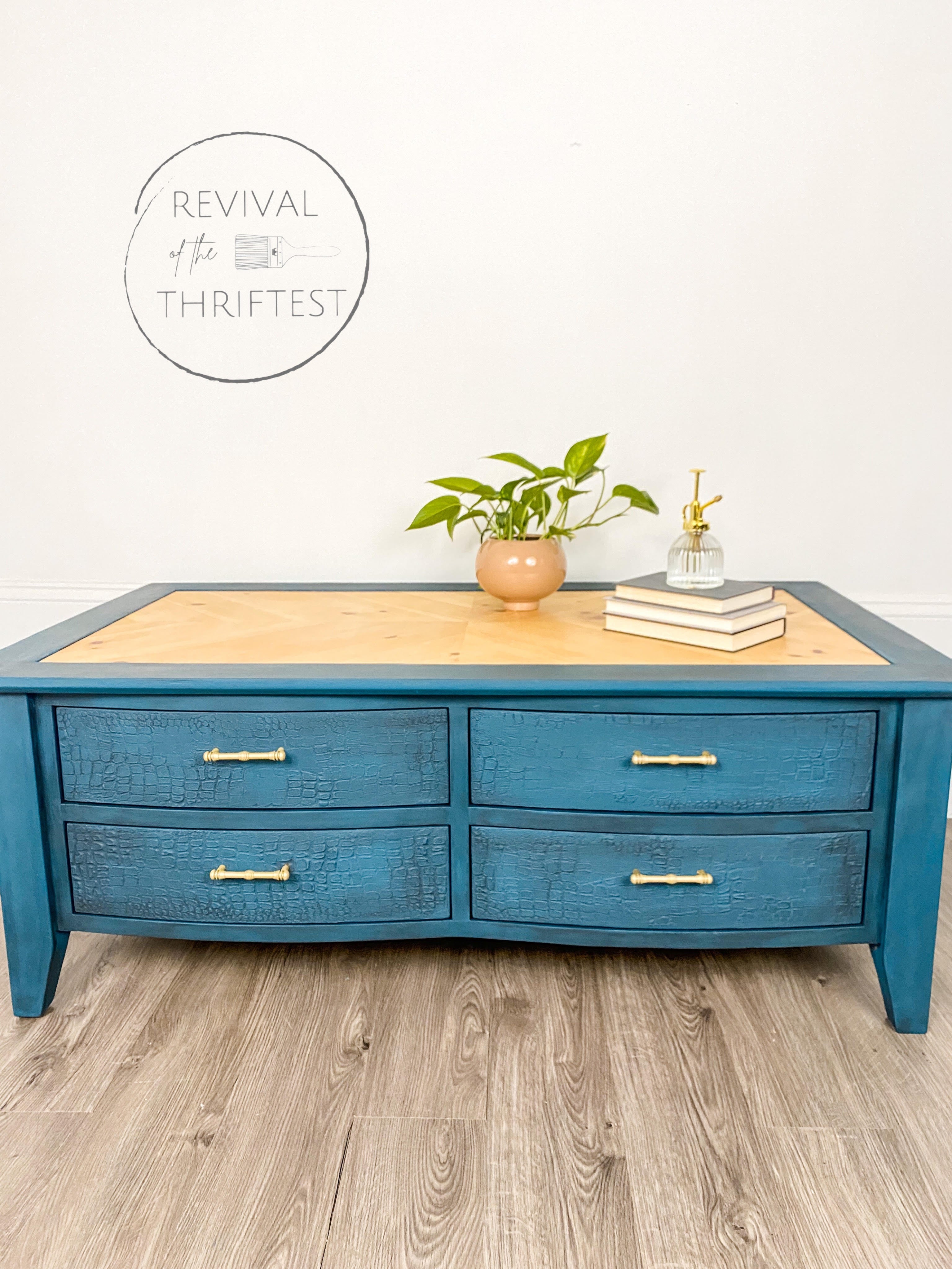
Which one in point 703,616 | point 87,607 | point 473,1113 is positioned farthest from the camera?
point 87,607

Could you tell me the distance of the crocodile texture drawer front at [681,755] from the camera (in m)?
1.54

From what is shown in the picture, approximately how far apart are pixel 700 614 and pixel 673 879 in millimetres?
433

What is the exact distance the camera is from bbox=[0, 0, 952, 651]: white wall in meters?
2.04

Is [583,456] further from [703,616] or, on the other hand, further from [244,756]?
[244,756]

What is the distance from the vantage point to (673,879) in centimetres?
159

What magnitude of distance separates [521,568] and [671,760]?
0.48 meters

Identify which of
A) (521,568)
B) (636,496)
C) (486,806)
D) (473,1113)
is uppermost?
(636,496)

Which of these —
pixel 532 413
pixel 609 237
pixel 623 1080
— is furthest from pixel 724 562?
pixel 623 1080

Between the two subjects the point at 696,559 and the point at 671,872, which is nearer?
the point at 671,872

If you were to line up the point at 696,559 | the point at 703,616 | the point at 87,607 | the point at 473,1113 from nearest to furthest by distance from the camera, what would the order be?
the point at 473,1113 → the point at 703,616 → the point at 696,559 → the point at 87,607

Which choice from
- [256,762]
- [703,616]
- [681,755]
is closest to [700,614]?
[703,616]

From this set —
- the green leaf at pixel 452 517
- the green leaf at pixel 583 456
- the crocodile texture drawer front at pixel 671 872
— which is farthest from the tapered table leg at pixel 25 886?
the green leaf at pixel 583 456

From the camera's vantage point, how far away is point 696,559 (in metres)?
1.76

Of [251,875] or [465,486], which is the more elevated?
[465,486]
